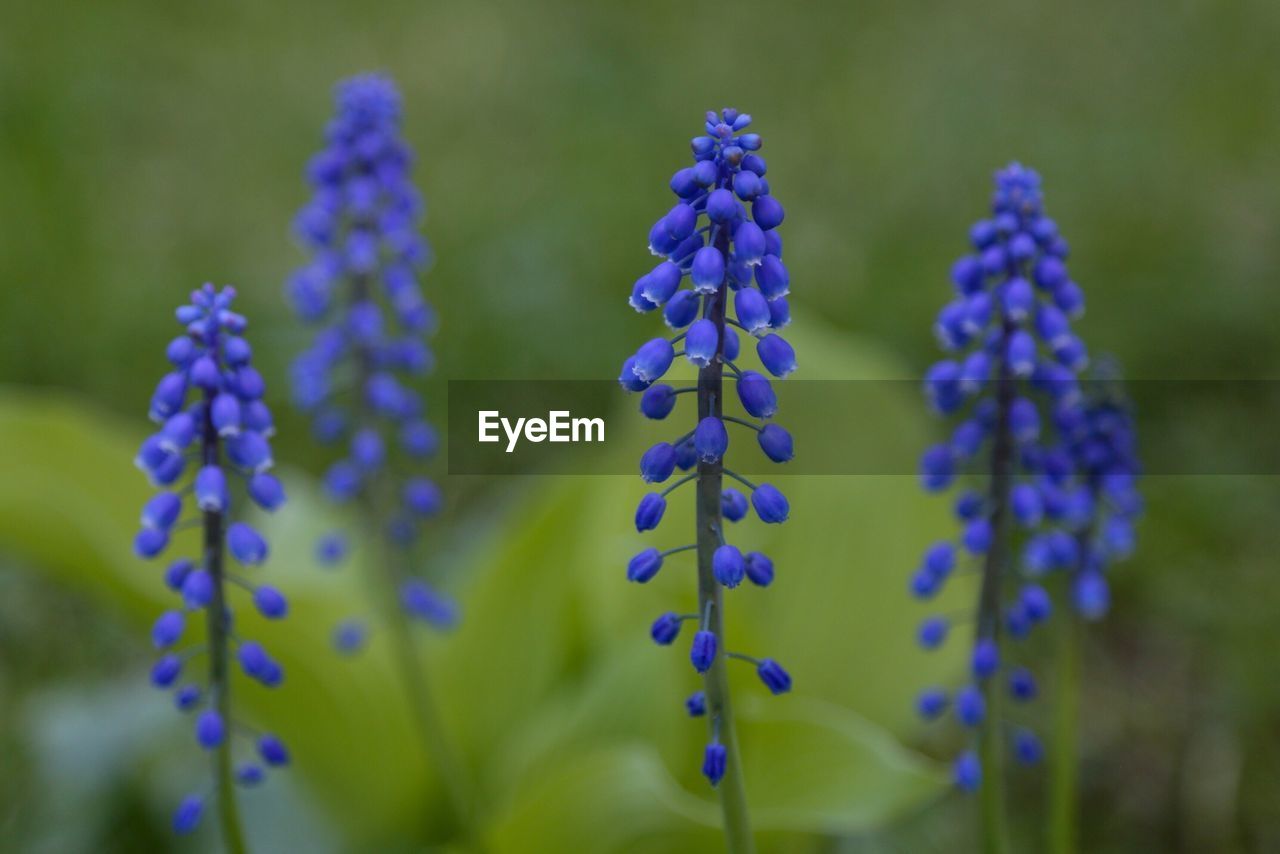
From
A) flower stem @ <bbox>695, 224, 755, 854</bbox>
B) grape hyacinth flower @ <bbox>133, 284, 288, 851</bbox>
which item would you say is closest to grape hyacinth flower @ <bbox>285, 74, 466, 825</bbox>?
grape hyacinth flower @ <bbox>133, 284, 288, 851</bbox>

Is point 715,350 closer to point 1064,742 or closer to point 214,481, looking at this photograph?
point 214,481

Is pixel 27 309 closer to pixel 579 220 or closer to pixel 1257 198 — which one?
pixel 579 220

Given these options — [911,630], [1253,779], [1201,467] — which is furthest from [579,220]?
[1253,779]

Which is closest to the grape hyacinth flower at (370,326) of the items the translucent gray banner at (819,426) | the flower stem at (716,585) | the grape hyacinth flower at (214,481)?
the translucent gray banner at (819,426)

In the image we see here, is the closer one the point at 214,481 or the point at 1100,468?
the point at 214,481

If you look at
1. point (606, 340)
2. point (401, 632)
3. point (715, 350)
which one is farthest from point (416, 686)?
point (606, 340)

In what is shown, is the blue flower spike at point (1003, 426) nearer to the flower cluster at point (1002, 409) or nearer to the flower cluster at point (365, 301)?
the flower cluster at point (1002, 409)
